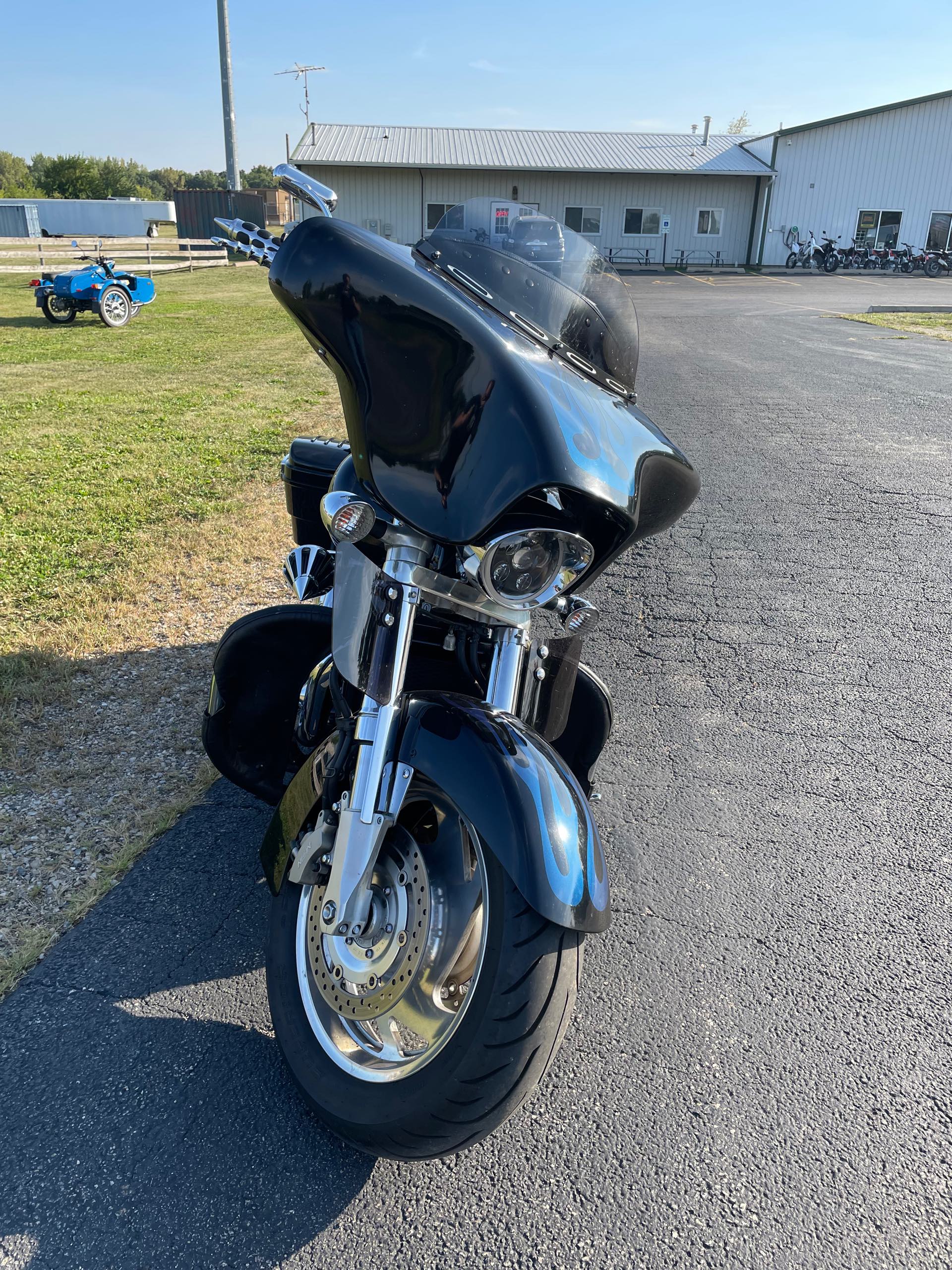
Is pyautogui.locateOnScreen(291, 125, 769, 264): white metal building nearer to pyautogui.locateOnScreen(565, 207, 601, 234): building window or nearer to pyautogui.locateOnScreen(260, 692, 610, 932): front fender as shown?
pyautogui.locateOnScreen(565, 207, 601, 234): building window

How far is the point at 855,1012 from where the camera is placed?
2.34 meters

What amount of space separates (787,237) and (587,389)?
4255 cm

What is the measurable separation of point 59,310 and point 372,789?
1703 cm

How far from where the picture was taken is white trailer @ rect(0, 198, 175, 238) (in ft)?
163

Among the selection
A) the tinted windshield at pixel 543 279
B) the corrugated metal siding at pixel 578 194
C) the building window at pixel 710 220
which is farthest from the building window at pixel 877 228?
the tinted windshield at pixel 543 279

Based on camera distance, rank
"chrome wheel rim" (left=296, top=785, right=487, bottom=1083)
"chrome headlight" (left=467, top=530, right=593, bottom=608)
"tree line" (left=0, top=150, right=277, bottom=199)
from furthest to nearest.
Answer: "tree line" (left=0, top=150, right=277, bottom=199)
"chrome wheel rim" (left=296, top=785, right=487, bottom=1083)
"chrome headlight" (left=467, top=530, right=593, bottom=608)

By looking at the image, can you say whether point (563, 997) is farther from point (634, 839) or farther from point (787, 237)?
point (787, 237)

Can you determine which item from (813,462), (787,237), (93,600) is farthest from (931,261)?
(93,600)

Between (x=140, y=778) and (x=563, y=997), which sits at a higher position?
(x=563, y=997)

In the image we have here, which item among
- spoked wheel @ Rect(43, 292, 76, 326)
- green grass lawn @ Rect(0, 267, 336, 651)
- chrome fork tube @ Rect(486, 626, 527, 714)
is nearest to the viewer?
chrome fork tube @ Rect(486, 626, 527, 714)

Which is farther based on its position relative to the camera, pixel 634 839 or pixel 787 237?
pixel 787 237

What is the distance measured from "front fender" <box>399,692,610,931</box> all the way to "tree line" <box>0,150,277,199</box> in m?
43.7

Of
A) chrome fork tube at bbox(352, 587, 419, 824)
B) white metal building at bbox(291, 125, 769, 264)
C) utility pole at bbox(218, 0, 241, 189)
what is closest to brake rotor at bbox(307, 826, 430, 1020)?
chrome fork tube at bbox(352, 587, 419, 824)

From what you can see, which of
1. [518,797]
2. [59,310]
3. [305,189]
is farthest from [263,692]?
[59,310]
